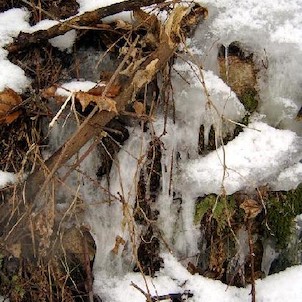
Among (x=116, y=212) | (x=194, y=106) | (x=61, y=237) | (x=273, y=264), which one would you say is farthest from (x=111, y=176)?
(x=273, y=264)

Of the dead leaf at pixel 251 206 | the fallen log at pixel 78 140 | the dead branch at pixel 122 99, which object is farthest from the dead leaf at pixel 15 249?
the dead leaf at pixel 251 206

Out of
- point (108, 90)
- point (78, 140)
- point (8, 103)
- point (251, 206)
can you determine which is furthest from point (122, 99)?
point (251, 206)

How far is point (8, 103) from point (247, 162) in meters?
1.05

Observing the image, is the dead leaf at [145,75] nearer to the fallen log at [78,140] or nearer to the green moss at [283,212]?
the fallen log at [78,140]

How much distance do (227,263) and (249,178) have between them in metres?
0.45

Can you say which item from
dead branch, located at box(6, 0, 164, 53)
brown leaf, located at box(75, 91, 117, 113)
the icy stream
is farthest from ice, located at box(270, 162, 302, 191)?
dead branch, located at box(6, 0, 164, 53)

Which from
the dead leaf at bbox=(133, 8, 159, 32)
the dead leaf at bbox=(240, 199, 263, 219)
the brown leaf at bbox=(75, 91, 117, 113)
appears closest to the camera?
the brown leaf at bbox=(75, 91, 117, 113)

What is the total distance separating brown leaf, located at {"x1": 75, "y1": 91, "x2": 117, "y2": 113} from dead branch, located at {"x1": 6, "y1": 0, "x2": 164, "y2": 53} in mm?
331

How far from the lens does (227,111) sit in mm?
2199

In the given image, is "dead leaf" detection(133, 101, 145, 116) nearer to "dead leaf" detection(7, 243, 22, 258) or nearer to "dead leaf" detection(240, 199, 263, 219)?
"dead leaf" detection(240, 199, 263, 219)

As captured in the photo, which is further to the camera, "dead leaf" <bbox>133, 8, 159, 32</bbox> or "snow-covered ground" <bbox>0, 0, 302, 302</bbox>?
"snow-covered ground" <bbox>0, 0, 302, 302</bbox>

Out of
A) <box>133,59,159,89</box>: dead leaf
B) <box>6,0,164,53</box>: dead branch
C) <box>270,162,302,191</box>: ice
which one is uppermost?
<box>6,0,164,53</box>: dead branch

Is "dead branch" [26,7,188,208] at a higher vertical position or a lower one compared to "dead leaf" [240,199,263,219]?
higher

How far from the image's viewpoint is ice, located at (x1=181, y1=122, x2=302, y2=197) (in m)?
2.19
